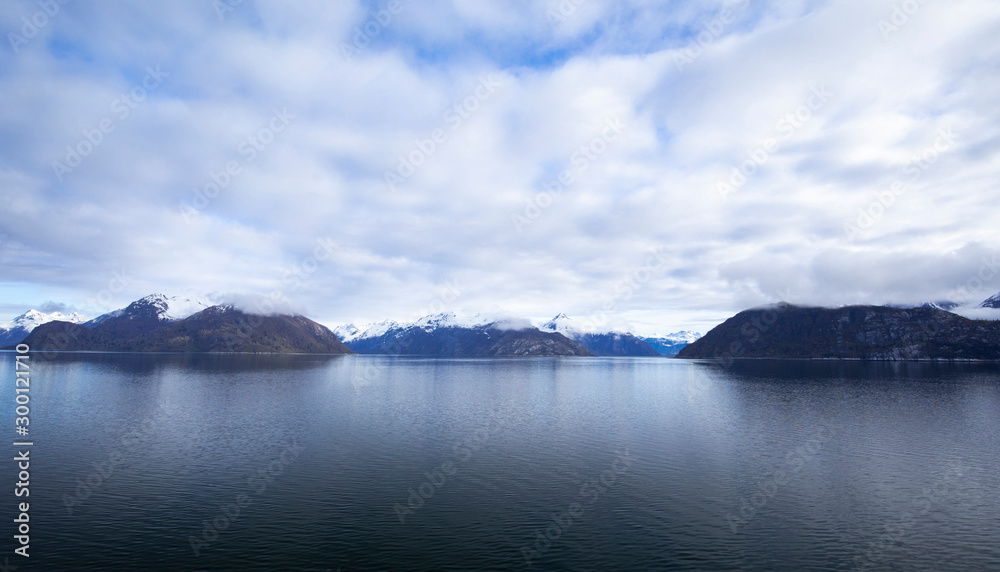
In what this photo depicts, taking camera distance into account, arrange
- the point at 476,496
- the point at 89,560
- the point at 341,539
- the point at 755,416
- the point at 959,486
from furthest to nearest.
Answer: the point at 755,416
the point at 959,486
the point at 476,496
the point at 341,539
the point at 89,560

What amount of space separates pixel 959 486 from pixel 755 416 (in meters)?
44.4

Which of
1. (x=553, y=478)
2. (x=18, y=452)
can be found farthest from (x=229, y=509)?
(x=18, y=452)

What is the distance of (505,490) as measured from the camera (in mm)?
46438

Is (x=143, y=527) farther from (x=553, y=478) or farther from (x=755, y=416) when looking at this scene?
(x=755, y=416)

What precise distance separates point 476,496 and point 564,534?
35.3 ft

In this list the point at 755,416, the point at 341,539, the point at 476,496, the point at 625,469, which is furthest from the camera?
the point at 755,416

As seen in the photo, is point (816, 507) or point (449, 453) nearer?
point (816, 507)

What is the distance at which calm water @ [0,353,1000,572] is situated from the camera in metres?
32.9

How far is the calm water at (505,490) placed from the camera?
32938mm

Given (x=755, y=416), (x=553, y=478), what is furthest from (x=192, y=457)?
(x=755, y=416)

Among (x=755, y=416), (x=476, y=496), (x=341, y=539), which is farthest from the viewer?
(x=755, y=416)

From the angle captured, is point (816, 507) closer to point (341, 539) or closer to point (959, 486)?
point (959, 486)

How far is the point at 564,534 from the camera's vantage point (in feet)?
120

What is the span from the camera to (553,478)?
50719mm
